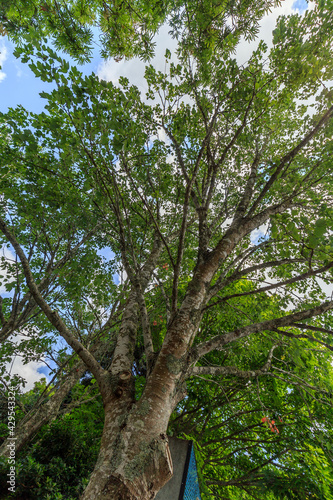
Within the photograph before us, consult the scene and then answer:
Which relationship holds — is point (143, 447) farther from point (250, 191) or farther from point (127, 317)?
point (250, 191)

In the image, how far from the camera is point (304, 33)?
379 cm

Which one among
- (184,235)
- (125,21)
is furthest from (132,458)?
(125,21)

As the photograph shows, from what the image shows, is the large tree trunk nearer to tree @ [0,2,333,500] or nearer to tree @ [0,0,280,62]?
tree @ [0,2,333,500]

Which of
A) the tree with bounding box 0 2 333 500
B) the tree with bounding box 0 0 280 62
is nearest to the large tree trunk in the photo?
the tree with bounding box 0 2 333 500

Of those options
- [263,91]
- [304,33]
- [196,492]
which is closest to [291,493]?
[196,492]

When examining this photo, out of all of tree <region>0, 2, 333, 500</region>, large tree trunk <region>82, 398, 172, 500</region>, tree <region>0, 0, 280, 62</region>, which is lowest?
large tree trunk <region>82, 398, 172, 500</region>

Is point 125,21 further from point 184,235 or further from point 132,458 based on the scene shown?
point 132,458

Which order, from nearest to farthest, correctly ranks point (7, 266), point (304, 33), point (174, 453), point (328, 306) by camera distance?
point (328, 306) → point (174, 453) → point (304, 33) → point (7, 266)

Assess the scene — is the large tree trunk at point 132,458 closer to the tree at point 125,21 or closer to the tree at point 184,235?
the tree at point 184,235

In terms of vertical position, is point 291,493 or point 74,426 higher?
point 74,426

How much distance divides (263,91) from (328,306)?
162 inches

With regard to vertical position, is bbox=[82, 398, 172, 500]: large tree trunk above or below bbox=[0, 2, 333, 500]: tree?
below

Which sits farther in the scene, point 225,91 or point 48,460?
point 48,460

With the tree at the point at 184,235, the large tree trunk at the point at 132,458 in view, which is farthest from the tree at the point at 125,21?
the large tree trunk at the point at 132,458
